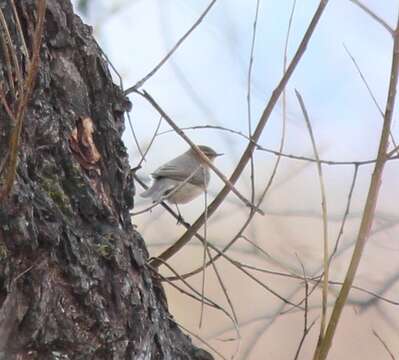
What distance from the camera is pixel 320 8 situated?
35.0 inches

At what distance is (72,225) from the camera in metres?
0.82

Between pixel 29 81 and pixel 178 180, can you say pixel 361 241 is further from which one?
pixel 178 180

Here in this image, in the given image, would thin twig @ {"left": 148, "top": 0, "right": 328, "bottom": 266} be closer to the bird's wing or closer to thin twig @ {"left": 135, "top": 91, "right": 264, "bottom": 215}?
thin twig @ {"left": 135, "top": 91, "right": 264, "bottom": 215}

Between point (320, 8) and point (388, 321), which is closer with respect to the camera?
point (320, 8)

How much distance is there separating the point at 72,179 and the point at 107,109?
0.13 meters

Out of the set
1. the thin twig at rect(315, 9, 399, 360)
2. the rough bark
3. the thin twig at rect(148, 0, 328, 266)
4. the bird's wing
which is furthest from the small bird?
the thin twig at rect(315, 9, 399, 360)

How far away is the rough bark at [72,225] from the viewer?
736 mm

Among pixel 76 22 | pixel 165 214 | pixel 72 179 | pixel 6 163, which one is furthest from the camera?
pixel 165 214

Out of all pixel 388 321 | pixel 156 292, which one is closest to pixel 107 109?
pixel 156 292

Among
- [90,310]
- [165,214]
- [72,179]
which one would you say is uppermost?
[165,214]

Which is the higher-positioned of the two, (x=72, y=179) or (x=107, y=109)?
(x=107, y=109)

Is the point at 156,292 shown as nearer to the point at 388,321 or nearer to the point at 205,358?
the point at 205,358

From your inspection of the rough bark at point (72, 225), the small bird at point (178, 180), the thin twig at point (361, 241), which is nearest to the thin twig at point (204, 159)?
the rough bark at point (72, 225)

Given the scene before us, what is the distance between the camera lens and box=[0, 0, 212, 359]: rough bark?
736 mm
